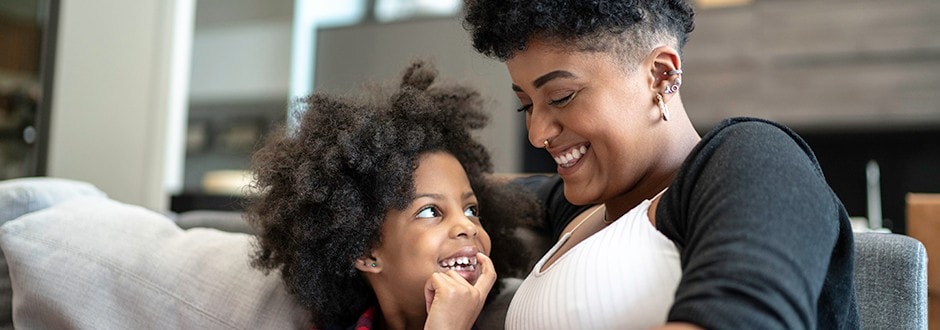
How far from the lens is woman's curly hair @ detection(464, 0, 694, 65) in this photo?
985 millimetres

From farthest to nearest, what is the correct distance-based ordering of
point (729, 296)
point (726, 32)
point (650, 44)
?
point (726, 32), point (650, 44), point (729, 296)

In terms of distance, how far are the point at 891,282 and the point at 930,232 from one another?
1.86 feet

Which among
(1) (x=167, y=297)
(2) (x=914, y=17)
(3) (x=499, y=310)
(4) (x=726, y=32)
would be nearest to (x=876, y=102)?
(2) (x=914, y=17)

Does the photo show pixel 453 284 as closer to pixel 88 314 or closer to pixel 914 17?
pixel 88 314

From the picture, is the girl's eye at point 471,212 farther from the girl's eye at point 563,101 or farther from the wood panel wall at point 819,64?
the wood panel wall at point 819,64

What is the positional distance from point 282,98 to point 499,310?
3.38 metres

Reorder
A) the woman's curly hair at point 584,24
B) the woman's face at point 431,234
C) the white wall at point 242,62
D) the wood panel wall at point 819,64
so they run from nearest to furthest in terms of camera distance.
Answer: the woman's curly hair at point 584,24
the woman's face at point 431,234
the wood panel wall at point 819,64
the white wall at point 242,62

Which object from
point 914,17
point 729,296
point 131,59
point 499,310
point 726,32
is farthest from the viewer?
point 726,32

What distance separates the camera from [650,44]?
1021mm

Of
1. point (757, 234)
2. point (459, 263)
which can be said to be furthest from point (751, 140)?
point (459, 263)

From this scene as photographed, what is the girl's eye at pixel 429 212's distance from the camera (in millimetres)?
1211

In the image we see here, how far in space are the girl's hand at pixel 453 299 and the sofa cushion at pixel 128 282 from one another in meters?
0.29

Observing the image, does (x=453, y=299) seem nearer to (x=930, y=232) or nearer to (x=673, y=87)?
(x=673, y=87)

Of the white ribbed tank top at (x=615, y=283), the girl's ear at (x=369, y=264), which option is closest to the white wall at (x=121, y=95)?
the girl's ear at (x=369, y=264)
